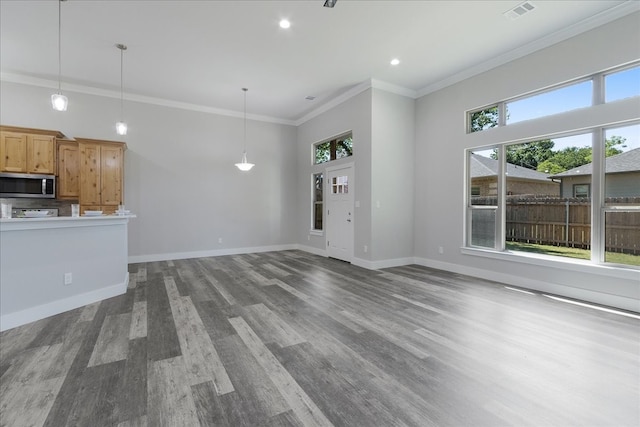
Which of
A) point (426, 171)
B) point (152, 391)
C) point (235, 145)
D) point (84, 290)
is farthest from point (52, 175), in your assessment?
point (426, 171)

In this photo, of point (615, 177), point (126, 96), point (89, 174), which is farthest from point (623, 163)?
point (126, 96)

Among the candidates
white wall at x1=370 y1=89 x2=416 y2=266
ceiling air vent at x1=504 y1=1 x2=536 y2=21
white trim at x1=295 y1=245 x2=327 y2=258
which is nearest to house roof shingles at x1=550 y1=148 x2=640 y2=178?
ceiling air vent at x1=504 y1=1 x2=536 y2=21

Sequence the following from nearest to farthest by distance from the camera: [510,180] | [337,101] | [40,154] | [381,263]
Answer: [510,180] < [40,154] < [381,263] < [337,101]

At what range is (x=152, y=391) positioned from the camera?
1847 mm

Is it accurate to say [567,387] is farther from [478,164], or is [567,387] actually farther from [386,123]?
[386,123]

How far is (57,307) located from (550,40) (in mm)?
7150

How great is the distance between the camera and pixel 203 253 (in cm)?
684

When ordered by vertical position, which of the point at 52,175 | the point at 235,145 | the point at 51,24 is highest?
the point at 51,24

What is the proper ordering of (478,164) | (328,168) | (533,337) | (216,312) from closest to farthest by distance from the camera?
(533,337), (216,312), (478,164), (328,168)

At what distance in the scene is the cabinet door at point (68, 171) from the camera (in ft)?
17.0

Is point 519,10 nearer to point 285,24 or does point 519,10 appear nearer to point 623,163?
point 623,163

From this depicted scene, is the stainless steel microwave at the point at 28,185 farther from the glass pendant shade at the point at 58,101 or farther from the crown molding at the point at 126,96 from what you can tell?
the glass pendant shade at the point at 58,101

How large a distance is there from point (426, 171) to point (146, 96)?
623 centimetres

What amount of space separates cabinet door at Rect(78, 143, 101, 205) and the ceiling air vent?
6967 millimetres
